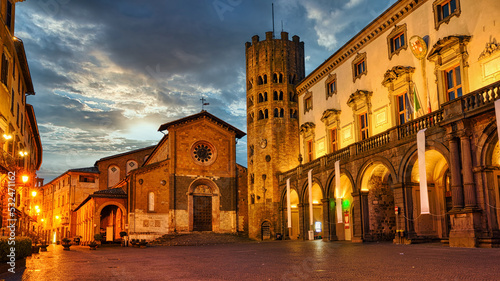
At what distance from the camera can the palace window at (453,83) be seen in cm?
2266

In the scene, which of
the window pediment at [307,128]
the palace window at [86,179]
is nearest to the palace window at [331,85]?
the window pediment at [307,128]

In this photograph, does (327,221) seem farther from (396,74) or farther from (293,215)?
(396,74)

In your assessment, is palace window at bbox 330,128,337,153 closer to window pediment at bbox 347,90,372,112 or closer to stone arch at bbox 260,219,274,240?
window pediment at bbox 347,90,372,112

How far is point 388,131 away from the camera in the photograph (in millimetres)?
A: 25719

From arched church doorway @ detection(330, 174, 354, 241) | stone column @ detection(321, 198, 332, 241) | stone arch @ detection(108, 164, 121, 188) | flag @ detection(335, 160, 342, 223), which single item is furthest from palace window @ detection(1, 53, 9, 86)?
stone arch @ detection(108, 164, 121, 188)

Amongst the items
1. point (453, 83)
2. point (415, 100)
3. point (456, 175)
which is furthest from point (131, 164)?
point (456, 175)

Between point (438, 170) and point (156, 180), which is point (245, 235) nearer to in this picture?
point (156, 180)

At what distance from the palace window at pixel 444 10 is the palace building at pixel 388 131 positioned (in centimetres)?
6

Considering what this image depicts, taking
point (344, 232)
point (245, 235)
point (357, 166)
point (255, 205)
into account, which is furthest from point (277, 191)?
point (357, 166)

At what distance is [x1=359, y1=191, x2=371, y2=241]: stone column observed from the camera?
2771 centimetres

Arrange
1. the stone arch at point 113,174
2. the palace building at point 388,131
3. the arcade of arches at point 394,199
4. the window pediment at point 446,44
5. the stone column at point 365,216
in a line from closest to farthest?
1. the palace building at point 388,131
2. the arcade of arches at point 394,199
3. the window pediment at point 446,44
4. the stone column at point 365,216
5. the stone arch at point 113,174

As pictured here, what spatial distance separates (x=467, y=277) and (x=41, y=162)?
2193 inches

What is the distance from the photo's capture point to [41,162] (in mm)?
56062

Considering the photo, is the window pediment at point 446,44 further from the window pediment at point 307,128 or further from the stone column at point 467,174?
the window pediment at point 307,128
